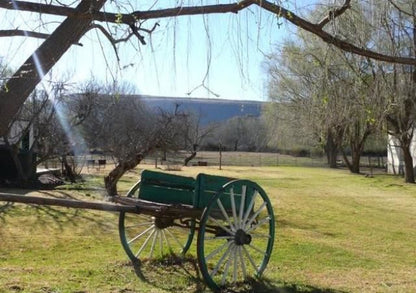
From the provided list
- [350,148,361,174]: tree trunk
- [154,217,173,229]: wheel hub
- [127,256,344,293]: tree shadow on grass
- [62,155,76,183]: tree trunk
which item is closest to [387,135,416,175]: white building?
[350,148,361,174]: tree trunk

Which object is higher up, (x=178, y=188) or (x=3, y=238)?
(x=178, y=188)

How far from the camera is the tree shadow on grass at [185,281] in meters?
6.53

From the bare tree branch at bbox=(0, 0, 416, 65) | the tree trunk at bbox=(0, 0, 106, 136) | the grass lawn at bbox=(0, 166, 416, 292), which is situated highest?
the bare tree branch at bbox=(0, 0, 416, 65)

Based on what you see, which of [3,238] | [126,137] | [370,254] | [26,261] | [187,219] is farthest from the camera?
[126,137]

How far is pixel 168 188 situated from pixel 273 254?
3.62 metres

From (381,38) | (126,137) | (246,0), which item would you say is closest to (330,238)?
(381,38)

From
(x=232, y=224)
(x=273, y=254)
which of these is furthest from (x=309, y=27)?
(x=273, y=254)

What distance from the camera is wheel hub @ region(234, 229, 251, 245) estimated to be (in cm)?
680

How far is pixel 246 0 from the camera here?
187 inches

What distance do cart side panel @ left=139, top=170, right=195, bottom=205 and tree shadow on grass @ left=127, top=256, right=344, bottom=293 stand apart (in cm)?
89

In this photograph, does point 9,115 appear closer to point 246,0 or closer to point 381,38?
point 246,0

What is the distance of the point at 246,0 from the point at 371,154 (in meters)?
69.6

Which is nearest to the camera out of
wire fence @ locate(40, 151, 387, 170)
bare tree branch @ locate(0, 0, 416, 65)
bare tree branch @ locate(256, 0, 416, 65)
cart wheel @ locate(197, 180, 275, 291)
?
bare tree branch @ locate(0, 0, 416, 65)

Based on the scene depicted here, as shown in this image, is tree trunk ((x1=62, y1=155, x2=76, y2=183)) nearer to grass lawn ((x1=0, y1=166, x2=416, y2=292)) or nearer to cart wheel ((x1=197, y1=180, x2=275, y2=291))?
grass lawn ((x1=0, y1=166, x2=416, y2=292))
